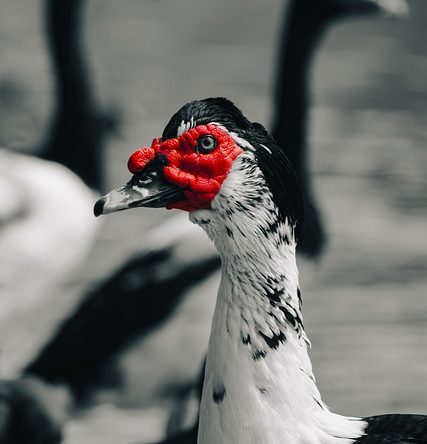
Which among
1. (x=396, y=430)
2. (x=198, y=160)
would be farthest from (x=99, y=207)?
(x=396, y=430)

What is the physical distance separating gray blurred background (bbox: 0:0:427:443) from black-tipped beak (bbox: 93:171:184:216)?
143cm

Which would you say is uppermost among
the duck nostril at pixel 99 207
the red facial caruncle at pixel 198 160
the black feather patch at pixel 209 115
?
the black feather patch at pixel 209 115

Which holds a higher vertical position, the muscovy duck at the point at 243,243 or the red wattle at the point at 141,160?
the red wattle at the point at 141,160

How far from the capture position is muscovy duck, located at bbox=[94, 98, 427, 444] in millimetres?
1653

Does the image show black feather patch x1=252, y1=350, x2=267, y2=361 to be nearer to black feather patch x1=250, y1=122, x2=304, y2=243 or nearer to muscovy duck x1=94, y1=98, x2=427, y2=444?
muscovy duck x1=94, y1=98, x2=427, y2=444

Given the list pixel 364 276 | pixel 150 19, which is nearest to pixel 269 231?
pixel 364 276

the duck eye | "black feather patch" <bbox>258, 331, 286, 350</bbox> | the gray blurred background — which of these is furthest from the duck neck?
the gray blurred background

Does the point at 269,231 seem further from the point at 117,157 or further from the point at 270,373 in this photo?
the point at 117,157

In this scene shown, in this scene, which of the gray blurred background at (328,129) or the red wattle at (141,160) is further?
the gray blurred background at (328,129)

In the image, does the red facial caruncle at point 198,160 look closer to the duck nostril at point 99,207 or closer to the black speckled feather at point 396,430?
the duck nostril at point 99,207

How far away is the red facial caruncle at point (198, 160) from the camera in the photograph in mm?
1649

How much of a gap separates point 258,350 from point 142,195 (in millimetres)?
304

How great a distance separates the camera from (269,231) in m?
1.66

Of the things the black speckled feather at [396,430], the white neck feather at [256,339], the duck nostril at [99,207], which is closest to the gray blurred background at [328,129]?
the black speckled feather at [396,430]
